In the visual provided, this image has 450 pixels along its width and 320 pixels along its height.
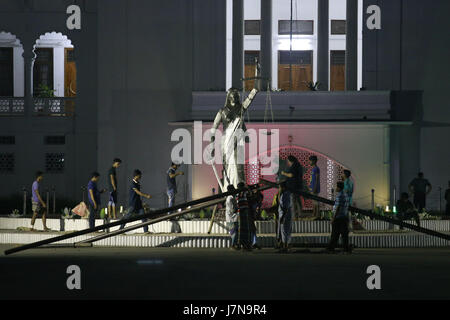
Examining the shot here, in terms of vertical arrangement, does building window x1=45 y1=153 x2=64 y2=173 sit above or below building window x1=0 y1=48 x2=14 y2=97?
below

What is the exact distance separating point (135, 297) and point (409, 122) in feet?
63.2

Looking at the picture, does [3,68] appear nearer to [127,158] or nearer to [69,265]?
[127,158]

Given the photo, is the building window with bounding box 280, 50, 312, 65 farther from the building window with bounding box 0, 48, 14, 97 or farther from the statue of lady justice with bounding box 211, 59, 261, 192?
the statue of lady justice with bounding box 211, 59, 261, 192

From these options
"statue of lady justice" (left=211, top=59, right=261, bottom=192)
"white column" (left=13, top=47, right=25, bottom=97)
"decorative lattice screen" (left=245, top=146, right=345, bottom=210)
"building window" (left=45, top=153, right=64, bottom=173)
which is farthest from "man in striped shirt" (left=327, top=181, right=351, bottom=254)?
"white column" (left=13, top=47, right=25, bottom=97)

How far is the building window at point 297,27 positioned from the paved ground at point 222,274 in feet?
58.9

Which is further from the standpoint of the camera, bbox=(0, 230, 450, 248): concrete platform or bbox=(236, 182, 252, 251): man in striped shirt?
bbox=(0, 230, 450, 248): concrete platform

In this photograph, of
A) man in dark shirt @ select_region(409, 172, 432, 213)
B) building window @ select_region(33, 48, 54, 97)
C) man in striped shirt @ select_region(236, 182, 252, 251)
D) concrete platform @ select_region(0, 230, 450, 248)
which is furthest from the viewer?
building window @ select_region(33, 48, 54, 97)

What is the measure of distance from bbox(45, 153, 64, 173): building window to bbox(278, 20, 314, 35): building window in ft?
30.5

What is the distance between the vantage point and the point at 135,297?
1138 centimetres

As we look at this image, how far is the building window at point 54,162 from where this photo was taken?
33.3 metres

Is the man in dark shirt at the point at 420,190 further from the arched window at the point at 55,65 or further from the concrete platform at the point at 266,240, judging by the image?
the arched window at the point at 55,65

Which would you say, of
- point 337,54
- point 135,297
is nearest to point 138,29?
point 337,54

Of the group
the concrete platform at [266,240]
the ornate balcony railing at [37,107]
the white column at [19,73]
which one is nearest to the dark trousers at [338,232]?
the concrete platform at [266,240]

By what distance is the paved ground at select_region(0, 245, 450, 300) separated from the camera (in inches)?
463
